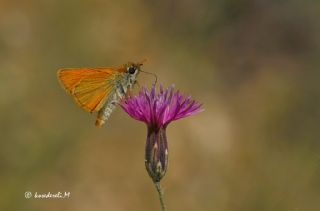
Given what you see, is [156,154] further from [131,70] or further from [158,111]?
[131,70]

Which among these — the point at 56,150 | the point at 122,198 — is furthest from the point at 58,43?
the point at 122,198

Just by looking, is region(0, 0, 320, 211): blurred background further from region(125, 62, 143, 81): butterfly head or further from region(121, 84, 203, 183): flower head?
region(121, 84, 203, 183): flower head

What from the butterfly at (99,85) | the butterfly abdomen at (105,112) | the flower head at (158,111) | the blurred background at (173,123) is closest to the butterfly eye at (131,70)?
the butterfly at (99,85)

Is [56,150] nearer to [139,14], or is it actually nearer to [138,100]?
[139,14]

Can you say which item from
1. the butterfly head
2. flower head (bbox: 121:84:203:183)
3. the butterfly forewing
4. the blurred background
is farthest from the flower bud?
the blurred background

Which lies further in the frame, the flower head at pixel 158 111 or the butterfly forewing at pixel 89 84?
the butterfly forewing at pixel 89 84

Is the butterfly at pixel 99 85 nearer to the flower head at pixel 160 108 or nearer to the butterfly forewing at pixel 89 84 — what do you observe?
the butterfly forewing at pixel 89 84
